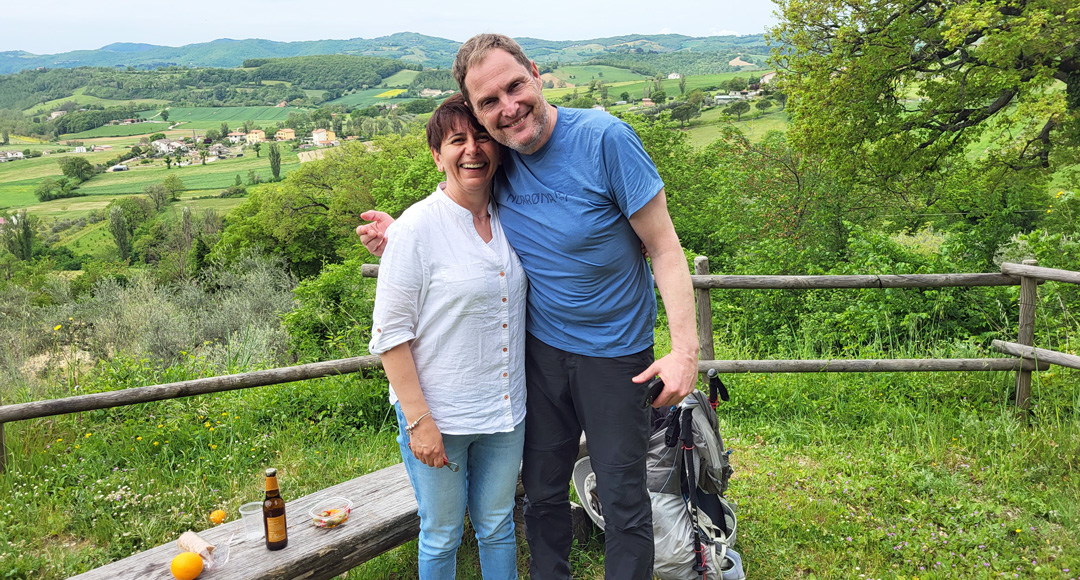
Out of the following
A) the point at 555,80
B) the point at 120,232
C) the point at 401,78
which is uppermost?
the point at 401,78

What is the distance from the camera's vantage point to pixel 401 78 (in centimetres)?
15112

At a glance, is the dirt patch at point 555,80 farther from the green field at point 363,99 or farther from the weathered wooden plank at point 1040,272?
the weathered wooden plank at point 1040,272

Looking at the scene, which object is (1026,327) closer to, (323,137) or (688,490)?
(688,490)

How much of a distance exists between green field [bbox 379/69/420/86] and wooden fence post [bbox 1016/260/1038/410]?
150685 mm

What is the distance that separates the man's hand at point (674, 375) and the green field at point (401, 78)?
152121 millimetres

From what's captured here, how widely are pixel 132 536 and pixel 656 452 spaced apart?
2.40 meters

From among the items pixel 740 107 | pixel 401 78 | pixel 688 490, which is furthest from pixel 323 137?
pixel 688 490

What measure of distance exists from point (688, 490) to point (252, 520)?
1638mm

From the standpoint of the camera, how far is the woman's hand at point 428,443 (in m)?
1.95

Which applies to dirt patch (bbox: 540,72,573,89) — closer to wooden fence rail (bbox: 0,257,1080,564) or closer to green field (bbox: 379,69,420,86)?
green field (bbox: 379,69,420,86)

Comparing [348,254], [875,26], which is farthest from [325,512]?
[348,254]

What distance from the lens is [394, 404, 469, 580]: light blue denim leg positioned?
6.73ft

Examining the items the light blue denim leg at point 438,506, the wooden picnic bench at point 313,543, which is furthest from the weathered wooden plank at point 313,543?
the light blue denim leg at point 438,506

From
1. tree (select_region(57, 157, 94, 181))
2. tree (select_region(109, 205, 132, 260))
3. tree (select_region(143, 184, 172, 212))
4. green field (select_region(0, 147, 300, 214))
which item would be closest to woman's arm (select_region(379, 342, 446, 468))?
tree (select_region(109, 205, 132, 260))
